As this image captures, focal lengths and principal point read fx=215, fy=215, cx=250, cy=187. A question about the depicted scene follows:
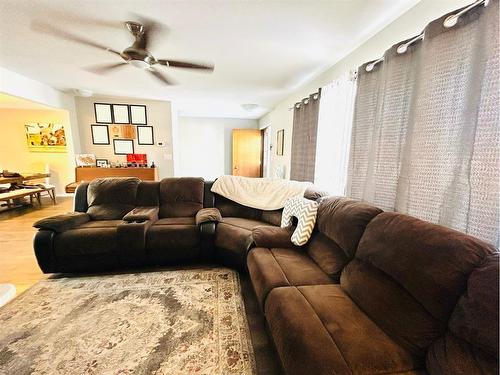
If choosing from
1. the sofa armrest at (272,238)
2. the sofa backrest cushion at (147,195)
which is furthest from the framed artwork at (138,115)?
the sofa armrest at (272,238)

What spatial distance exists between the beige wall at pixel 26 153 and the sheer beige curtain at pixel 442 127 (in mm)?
6070

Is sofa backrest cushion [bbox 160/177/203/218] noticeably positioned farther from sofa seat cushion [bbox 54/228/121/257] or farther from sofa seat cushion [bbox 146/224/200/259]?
sofa seat cushion [bbox 54/228/121/257]

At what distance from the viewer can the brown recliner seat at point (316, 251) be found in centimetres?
143

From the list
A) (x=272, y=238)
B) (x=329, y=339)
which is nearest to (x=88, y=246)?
(x=272, y=238)

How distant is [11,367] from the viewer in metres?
1.23

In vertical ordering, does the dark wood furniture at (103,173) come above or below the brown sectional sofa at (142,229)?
above

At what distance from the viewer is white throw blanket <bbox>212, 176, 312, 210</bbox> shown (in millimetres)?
2527

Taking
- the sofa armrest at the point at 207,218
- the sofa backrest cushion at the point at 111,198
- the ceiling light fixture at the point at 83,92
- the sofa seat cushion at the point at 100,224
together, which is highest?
the ceiling light fixture at the point at 83,92

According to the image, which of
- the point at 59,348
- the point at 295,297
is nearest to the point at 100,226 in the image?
the point at 59,348

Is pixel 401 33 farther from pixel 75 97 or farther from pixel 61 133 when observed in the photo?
pixel 61 133

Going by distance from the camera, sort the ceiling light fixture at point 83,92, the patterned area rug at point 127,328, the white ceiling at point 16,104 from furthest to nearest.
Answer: the ceiling light fixture at point 83,92
the white ceiling at point 16,104
the patterned area rug at point 127,328

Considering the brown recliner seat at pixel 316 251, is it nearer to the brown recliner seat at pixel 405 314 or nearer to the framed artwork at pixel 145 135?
the brown recliner seat at pixel 405 314

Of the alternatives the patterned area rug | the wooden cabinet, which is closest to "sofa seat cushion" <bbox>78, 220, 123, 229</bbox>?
the patterned area rug

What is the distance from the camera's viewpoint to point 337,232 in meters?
1.57
